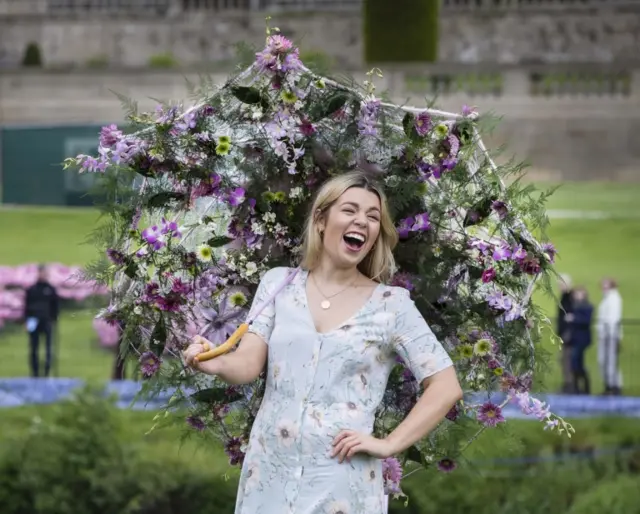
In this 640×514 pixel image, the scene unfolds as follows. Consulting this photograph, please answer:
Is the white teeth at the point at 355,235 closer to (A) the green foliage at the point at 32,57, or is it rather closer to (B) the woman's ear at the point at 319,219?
(B) the woman's ear at the point at 319,219

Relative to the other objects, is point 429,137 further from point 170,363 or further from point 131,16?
point 131,16

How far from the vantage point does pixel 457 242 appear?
4488 mm

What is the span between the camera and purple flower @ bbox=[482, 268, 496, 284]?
437cm

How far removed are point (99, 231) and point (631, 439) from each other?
5.93 metres

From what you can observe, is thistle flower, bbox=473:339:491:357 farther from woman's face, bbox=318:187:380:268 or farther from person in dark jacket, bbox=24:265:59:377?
person in dark jacket, bbox=24:265:59:377

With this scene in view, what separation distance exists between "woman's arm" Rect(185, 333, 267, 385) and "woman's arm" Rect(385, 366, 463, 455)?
39 centimetres

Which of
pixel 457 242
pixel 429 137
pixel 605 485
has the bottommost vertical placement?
pixel 605 485

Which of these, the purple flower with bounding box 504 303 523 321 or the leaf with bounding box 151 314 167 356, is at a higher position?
the purple flower with bounding box 504 303 523 321

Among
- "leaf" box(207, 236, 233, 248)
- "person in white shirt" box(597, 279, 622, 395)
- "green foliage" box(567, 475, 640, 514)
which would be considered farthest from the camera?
"person in white shirt" box(597, 279, 622, 395)

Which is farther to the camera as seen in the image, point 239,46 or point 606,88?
point 606,88

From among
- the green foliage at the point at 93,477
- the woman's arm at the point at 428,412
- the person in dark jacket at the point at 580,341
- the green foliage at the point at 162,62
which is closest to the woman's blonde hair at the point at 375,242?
the woman's arm at the point at 428,412

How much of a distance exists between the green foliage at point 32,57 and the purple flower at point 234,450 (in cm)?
2282

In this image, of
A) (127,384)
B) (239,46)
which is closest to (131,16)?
→ (127,384)

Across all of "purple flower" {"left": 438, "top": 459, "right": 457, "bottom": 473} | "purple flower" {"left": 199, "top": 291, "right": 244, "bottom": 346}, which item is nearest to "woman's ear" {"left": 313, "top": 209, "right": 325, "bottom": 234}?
"purple flower" {"left": 199, "top": 291, "right": 244, "bottom": 346}
